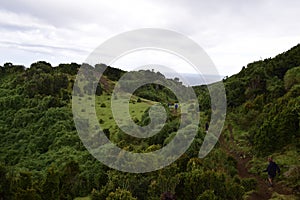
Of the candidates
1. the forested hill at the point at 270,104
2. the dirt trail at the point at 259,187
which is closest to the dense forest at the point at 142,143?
the forested hill at the point at 270,104

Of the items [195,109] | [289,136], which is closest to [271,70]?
[195,109]

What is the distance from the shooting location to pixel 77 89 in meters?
36.5

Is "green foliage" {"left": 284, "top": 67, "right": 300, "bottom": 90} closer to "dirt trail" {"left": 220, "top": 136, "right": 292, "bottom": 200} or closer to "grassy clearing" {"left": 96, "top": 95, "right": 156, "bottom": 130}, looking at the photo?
"dirt trail" {"left": 220, "top": 136, "right": 292, "bottom": 200}

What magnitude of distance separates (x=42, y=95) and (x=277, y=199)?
97.9 feet

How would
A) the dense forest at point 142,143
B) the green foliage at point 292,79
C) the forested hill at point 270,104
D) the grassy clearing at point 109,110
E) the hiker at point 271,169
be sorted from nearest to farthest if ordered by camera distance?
the dense forest at point 142,143 → the hiker at point 271,169 → the forested hill at point 270,104 → the green foliage at point 292,79 → the grassy clearing at point 109,110

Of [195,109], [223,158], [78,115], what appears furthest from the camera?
[78,115]

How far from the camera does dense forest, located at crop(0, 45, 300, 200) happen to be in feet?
36.4

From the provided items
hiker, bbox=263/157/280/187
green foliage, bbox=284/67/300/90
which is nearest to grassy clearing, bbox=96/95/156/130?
green foliage, bbox=284/67/300/90

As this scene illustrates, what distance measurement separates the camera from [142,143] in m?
16.5

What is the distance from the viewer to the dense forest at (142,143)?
11109 mm

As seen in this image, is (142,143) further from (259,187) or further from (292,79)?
(292,79)

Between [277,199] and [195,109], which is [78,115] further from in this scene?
[277,199]

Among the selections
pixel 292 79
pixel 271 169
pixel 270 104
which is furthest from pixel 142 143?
pixel 292 79

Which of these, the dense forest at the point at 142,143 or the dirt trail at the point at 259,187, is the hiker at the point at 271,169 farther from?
the dense forest at the point at 142,143
